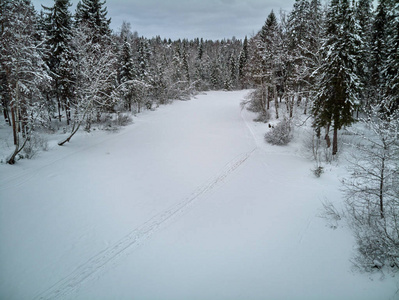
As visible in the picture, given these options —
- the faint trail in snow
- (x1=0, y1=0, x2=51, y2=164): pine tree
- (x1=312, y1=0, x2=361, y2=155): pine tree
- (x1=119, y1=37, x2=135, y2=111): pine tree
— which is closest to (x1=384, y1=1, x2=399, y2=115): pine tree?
(x1=312, y1=0, x2=361, y2=155): pine tree

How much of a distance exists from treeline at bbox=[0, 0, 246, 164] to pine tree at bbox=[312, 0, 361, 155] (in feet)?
56.5

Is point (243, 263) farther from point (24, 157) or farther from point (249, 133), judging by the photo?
point (249, 133)

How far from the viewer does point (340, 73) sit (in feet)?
50.0

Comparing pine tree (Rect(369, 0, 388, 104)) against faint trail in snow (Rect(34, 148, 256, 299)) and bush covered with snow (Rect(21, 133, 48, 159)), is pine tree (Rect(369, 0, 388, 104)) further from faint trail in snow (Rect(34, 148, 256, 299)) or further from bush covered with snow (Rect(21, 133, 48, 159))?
bush covered with snow (Rect(21, 133, 48, 159))

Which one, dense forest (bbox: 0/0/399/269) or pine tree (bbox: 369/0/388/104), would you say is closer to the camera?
dense forest (bbox: 0/0/399/269)

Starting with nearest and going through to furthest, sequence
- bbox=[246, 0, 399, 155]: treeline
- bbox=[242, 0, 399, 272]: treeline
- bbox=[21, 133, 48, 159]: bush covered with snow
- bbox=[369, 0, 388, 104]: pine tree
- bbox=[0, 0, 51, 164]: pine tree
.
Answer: bbox=[242, 0, 399, 272]: treeline
bbox=[0, 0, 51, 164]: pine tree
bbox=[21, 133, 48, 159]: bush covered with snow
bbox=[246, 0, 399, 155]: treeline
bbox=[369, 0, 388, 104]: pine tree

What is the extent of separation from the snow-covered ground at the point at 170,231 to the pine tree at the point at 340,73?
4.30m

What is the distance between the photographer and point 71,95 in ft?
76.8

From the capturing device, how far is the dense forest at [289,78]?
8684 mm

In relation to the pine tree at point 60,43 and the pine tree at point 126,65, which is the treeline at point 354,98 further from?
the pine tree at point 60,43

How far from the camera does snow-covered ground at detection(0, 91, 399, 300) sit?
21.7 ft

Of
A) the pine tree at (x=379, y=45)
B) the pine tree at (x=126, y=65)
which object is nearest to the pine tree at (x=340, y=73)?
the pine tree at (x=379, y=45)

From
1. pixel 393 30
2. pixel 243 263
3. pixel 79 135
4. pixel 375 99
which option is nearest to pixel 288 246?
pixel 243 263

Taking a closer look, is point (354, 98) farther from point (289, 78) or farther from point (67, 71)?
point (67, 71)
